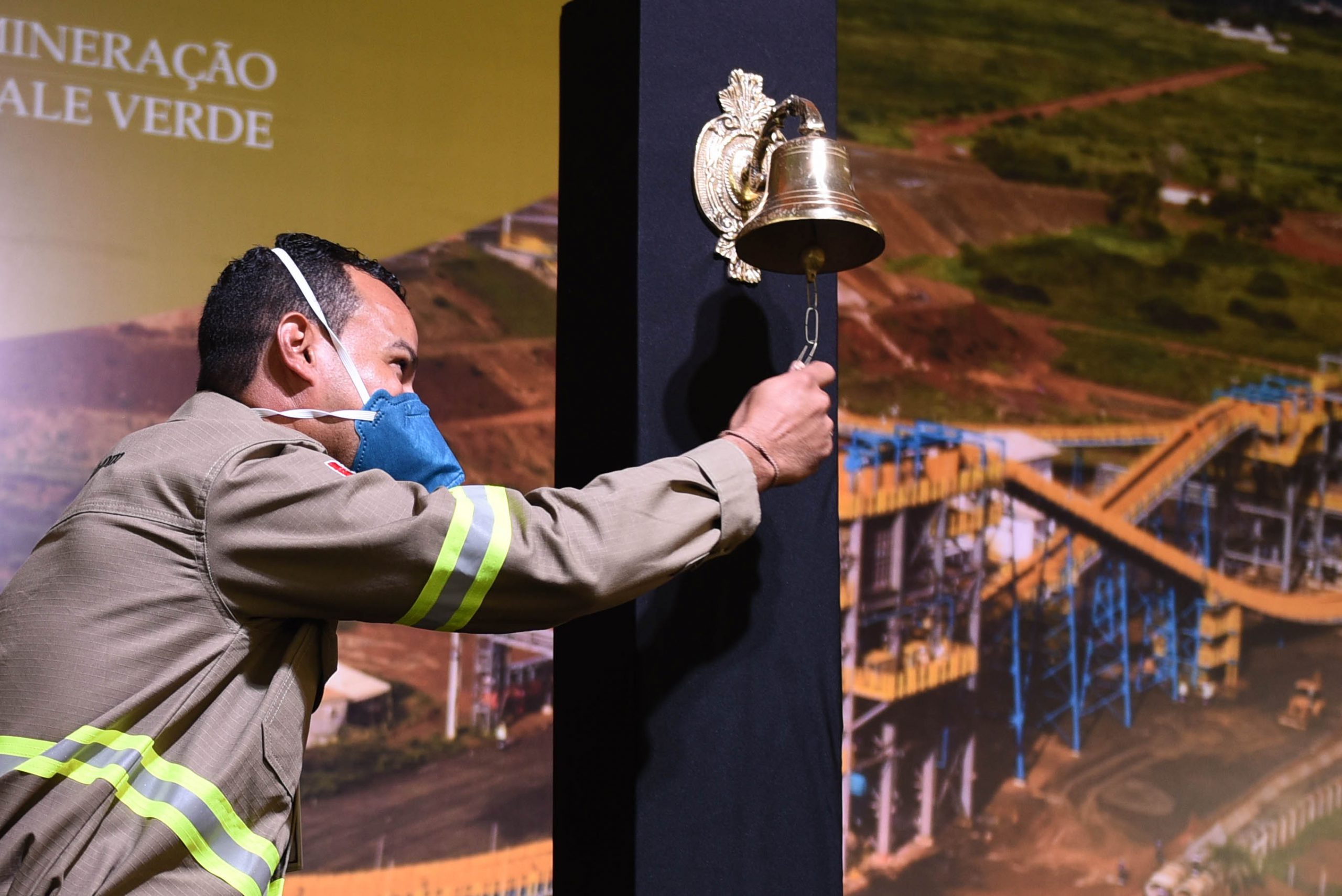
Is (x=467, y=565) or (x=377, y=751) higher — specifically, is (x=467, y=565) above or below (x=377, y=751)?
above

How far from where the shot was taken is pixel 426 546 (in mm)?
1075

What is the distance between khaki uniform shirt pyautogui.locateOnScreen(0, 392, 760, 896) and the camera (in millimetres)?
1037

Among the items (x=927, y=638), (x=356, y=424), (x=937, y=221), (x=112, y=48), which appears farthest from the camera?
(x=937, y=221)

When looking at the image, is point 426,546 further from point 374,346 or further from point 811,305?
point 811,305

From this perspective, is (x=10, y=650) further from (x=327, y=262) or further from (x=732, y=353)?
(x=732, y=353)

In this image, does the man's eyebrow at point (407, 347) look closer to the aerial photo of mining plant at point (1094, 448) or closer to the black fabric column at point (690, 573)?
the black fabric column at point (690, 573)

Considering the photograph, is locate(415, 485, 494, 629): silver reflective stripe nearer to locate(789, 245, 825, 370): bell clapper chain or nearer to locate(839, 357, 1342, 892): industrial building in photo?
locate(789, 245, 825, 370): bell clapper chain

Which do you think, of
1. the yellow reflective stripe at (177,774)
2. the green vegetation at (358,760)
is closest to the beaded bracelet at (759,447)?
the yellow reflective stripe at (177,774)

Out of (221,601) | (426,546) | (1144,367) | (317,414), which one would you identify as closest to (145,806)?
(221,601)

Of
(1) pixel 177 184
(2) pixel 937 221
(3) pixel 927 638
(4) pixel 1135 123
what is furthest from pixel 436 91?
(4) pixel 1135 123

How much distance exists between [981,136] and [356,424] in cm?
368

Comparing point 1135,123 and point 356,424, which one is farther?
point 1135,123

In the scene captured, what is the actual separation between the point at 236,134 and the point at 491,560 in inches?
110

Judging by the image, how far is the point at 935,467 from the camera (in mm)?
4172
